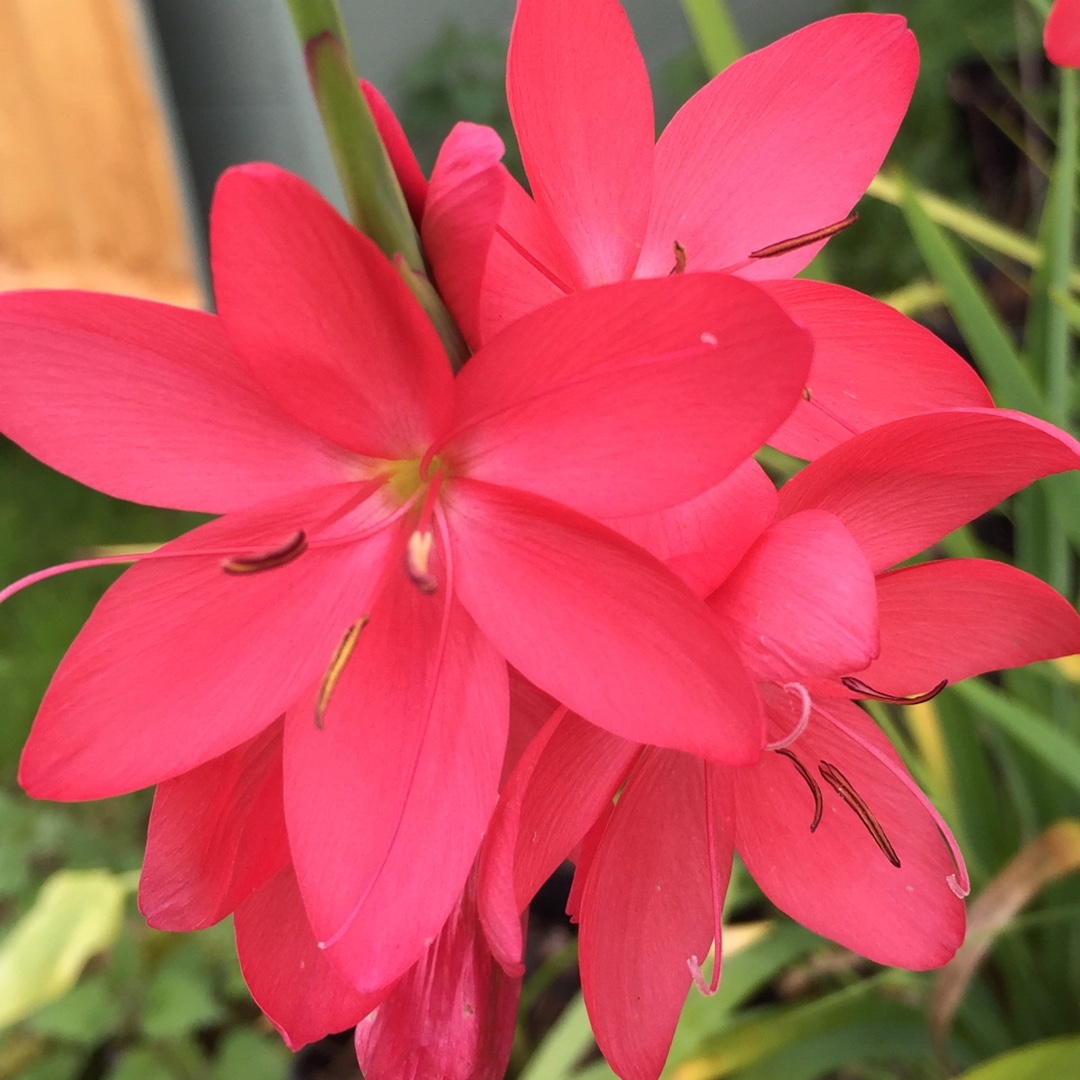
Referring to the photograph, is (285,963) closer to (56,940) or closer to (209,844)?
(209,844)

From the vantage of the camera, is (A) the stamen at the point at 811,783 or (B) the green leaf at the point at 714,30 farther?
(B) the green leaf at the point at 714,30

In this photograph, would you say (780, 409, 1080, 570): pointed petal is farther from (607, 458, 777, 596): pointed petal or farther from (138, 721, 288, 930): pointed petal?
(138, 721, 288, 930): pointed petal

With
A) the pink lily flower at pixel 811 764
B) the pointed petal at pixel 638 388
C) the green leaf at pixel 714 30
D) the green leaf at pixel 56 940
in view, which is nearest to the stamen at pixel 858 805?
the pink lily flower at pixel 811 764

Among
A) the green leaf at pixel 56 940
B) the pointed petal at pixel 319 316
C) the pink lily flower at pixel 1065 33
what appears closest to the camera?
the pointed petal at pixel 319 316

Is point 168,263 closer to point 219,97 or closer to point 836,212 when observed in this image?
point 219,97

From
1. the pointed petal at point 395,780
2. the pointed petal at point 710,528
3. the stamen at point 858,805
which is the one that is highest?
the pointed petal at point 710,528

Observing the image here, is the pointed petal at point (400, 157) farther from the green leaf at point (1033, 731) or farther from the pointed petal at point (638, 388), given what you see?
the green leaf at point (1033, 731)
